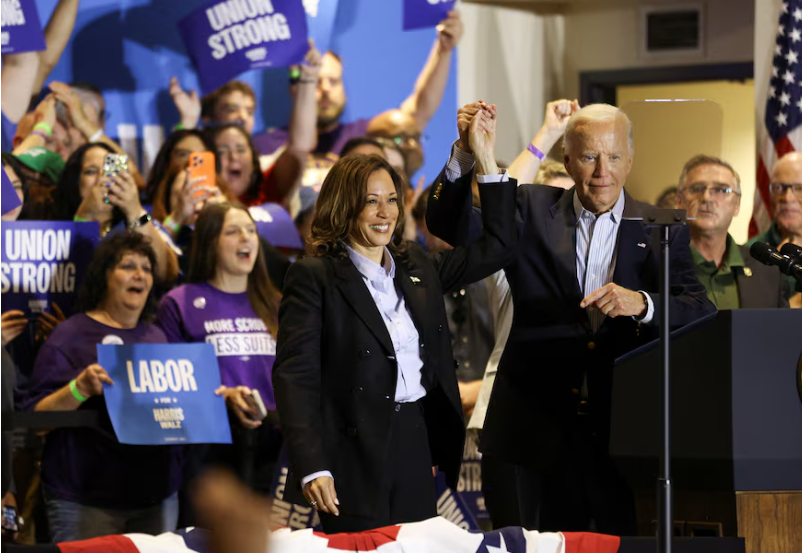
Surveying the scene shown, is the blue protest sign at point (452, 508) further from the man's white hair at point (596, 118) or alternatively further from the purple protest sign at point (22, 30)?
the purple protest sign at point (22, 30)

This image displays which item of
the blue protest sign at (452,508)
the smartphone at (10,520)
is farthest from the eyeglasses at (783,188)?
the smartphone at (10,520)

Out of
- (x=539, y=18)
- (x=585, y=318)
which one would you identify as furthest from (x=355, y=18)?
(x=585, y=318)

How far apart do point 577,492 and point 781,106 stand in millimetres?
3682

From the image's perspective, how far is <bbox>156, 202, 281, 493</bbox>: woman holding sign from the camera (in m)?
4.56

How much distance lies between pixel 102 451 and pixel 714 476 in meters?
2.56

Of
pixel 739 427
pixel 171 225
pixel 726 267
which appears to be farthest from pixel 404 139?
pixel 739 427

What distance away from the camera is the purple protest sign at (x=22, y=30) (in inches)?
209

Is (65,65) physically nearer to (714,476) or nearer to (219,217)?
(219,217)

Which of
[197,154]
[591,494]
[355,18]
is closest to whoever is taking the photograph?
[591,494]

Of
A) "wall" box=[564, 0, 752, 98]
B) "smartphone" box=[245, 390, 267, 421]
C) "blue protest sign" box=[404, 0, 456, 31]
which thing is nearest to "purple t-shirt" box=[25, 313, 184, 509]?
"smartphone" box=[245, 390, 267, 421]

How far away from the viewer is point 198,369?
4.38 m

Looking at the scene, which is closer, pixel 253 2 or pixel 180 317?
pixel 180 317

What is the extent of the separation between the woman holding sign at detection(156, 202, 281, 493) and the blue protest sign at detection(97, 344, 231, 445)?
10 cm

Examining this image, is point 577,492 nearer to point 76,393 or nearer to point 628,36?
point 76,393
